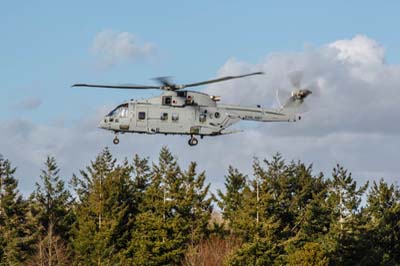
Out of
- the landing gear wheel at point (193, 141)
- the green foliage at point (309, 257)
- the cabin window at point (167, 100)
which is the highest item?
the cabin window at point (167, 100)

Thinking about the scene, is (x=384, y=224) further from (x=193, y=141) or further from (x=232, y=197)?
(x=193, y=141)

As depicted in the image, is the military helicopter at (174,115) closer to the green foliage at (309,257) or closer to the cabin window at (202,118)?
the cabin window at (202,118)

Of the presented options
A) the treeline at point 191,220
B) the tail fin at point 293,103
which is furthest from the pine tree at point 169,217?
the tail fin at point 293,103

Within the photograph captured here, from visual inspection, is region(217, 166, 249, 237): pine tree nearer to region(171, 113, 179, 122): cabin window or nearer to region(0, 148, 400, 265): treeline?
region(0, 148, 400, 265): treeline

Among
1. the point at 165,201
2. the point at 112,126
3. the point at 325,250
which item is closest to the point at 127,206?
the point at 165,201

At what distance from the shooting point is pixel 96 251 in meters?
111

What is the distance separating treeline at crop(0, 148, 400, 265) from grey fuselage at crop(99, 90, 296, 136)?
86.8ft

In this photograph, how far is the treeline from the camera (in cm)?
10350

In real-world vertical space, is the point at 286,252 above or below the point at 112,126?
below

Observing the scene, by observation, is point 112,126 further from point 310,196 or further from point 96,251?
point 310,196

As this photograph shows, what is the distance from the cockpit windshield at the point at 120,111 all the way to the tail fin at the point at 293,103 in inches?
395

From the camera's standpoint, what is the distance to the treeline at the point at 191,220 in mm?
103500

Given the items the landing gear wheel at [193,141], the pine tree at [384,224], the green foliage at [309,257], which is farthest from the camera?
the pine tree at [384,224]

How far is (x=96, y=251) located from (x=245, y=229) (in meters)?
16.6
